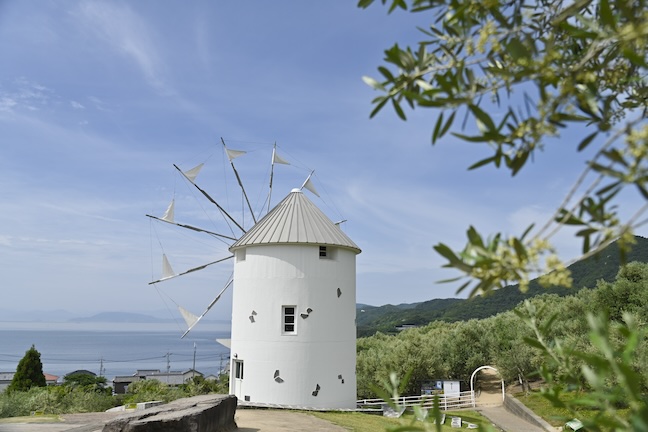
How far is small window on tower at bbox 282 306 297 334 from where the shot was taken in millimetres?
17016

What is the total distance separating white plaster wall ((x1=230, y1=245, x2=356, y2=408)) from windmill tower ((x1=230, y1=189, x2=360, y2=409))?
3cm

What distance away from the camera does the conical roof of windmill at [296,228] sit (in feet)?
57.6

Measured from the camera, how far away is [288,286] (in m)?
17.1

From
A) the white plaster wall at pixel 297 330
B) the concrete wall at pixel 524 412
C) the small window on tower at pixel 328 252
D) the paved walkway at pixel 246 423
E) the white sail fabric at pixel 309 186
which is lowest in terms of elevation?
the concrete wall at pixel 524 412

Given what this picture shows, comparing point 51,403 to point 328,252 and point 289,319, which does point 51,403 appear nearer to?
point 289,319

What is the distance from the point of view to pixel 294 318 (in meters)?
17.0

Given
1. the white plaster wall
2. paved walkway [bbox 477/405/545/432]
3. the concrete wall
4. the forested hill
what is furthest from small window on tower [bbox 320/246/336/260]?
the forested hill

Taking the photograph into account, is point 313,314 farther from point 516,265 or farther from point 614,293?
point 516,265

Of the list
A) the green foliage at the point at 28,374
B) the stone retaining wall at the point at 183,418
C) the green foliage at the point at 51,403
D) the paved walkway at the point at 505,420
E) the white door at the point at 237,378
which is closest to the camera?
the stone retaining wall at the point at 183,418

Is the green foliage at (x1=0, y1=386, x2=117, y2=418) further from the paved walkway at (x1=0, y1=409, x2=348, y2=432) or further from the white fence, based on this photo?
the white fence

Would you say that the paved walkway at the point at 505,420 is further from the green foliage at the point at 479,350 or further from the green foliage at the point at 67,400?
the green foliage at the point at 67,400

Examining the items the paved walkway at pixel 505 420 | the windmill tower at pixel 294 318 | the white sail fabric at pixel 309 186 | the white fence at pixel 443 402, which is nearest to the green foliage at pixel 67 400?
the windmill tower at pixel 294 318

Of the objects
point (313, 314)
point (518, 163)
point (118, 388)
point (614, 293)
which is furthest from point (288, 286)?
point (118, 388)

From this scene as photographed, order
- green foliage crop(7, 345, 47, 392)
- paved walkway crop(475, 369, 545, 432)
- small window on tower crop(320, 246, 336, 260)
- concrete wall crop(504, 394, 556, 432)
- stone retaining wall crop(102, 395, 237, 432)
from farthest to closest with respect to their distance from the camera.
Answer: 1. green foliage crop(7, 345, 47, 392)
2. small window on tower crop(320, 246, 336, 260)
3. paved walkway crop(475, 369, 545, 432)
4. concrete wall crop(504, 394, 556, 432)
5. stone retaining wall crop(102, 395, 237, 432)
